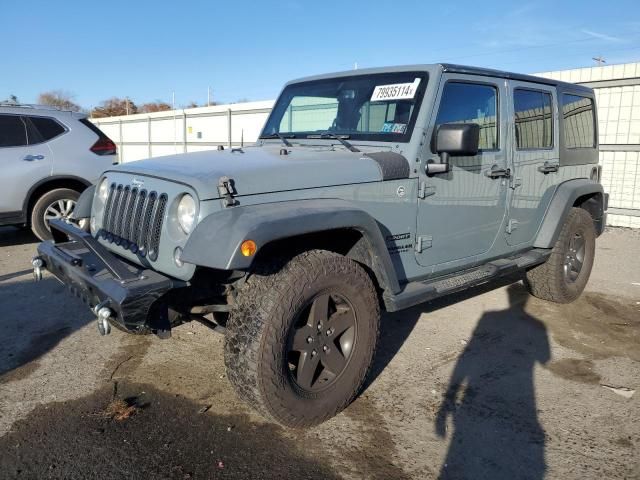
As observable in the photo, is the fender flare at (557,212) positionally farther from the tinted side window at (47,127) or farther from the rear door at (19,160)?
the tinted side window at (47,127)

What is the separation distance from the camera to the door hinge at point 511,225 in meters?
4.35

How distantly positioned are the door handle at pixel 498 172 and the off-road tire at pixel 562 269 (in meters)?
1.24

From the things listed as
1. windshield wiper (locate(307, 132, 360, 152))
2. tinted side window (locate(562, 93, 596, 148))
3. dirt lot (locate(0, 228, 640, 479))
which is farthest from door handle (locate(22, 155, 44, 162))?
tinted side window (locate(562, 93, 596, 148))

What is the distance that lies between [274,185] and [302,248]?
0.41 m

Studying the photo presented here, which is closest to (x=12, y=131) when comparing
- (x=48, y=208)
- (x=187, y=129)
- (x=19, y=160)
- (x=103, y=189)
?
Answer: (x=19, y=160)

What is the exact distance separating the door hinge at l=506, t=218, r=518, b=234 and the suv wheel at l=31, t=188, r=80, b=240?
5.62m

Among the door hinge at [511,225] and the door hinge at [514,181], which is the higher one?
the door hinge at [514,181]

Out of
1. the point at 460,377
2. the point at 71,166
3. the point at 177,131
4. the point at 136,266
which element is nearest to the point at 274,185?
the point at 136,266

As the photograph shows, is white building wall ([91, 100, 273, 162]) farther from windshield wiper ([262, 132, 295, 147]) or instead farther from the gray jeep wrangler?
the gray jeep wrangler

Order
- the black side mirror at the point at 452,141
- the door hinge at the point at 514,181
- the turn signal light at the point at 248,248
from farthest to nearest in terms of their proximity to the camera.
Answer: the door hinge at the point at 514,181 → the black side mirror at the point at 452,141 → the turn signal light at the point at 248,248

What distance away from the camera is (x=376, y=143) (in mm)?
3572

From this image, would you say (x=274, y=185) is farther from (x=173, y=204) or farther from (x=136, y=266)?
(x=136, y=266)

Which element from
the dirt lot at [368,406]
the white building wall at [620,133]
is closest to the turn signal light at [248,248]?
the dirt lot at [368,406]

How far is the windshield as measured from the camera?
358 centimetres
